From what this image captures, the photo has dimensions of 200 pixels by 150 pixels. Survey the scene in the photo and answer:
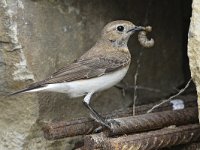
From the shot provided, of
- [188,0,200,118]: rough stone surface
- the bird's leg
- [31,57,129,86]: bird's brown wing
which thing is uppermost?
[188,0,200,118]: rough stone surface

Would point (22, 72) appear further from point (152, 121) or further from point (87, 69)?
point (152, 121)

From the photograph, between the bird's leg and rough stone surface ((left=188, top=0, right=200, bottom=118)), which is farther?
the bird's leg

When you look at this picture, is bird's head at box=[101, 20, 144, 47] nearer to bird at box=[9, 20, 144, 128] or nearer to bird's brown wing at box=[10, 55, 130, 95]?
bird at box=[9, 20, 144, 128]

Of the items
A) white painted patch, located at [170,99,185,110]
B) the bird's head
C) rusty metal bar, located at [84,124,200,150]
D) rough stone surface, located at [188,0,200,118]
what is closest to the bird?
the bird's head

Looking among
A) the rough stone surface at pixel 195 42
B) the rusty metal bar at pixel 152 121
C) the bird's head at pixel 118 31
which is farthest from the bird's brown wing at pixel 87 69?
the rough stone surface at pixel 195 42

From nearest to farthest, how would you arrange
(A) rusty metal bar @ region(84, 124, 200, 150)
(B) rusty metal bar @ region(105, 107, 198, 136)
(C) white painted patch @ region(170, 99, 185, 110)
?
(A) rusty metal bar @ region(84, 124, 200, 150)
(B) rusty metal bar @ region(105, 107, 198, 136)
(C) white painted patch @ region(170, 99, 185, 110)

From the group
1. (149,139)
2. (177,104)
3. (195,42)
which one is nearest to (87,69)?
(177,104)

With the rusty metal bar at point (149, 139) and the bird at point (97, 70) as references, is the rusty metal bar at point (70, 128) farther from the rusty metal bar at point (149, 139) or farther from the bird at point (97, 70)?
the rusty metal bar at point (149, 139)

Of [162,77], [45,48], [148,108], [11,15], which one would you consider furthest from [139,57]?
[11,15]
